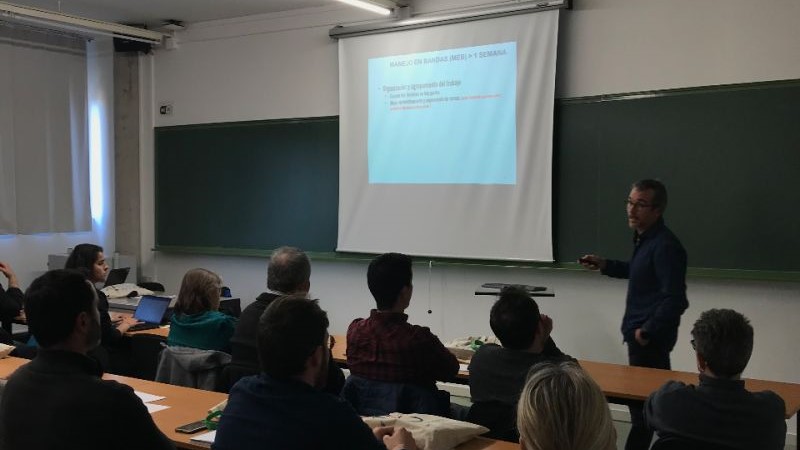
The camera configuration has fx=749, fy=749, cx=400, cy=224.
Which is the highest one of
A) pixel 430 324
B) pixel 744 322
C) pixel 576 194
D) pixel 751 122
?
pixel 751 122

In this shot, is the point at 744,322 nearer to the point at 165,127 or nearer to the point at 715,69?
the point at 715,69

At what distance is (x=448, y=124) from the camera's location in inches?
229

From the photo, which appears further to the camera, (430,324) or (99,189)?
(99,189)

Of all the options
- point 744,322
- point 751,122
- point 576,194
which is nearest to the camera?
point 744,322

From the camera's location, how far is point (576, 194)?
5.31 meters

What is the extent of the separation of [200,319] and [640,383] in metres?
2.21

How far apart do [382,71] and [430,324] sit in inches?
83.2

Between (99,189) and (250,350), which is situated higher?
(99,189)

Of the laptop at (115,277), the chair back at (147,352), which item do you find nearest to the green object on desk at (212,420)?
the chair back at (147,352)

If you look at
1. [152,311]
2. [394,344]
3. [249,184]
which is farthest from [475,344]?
[249,184]

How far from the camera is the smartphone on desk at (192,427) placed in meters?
2.69

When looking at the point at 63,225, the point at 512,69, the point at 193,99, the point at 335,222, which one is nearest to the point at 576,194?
the point at 512,69

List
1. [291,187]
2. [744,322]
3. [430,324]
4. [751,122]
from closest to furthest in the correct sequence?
[744,322] → [751,122] → [430,324] → [291,187]

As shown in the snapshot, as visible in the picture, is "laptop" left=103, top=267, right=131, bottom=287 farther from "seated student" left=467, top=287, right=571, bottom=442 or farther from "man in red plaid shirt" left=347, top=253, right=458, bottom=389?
"seated student" left=467, top=287, right=571, bottom=442
